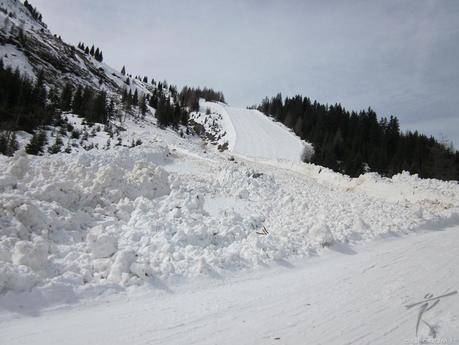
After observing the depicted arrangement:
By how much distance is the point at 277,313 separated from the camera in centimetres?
478

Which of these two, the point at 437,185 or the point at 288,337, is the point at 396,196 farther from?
the point at 288,337

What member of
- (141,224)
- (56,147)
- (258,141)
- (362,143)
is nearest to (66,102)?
(56,147)

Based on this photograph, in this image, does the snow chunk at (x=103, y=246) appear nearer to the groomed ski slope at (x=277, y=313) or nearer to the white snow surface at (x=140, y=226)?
the white snow surface at (x=140, y=226)

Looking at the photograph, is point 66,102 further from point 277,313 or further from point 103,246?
point 277,313

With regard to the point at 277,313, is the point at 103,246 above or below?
above

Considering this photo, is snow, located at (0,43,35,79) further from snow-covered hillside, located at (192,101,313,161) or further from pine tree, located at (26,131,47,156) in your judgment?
pine tree, located at (26,131,47,156)

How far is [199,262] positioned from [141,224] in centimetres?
209

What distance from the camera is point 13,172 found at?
28.7 ft

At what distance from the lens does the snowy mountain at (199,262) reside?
171 inches

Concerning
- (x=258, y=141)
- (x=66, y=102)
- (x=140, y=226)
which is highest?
(x=258, y=141)

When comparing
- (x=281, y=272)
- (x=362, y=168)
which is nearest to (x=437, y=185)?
(x=281, y=272)

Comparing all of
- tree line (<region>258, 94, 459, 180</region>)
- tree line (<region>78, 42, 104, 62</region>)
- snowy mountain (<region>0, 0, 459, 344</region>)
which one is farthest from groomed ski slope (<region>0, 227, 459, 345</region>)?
tree line (<region>78, 42, 104, 62</region>)

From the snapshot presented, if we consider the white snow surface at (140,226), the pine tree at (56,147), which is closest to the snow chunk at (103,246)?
the white snow surface at (140,226)

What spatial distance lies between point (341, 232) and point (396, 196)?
11382 mm
